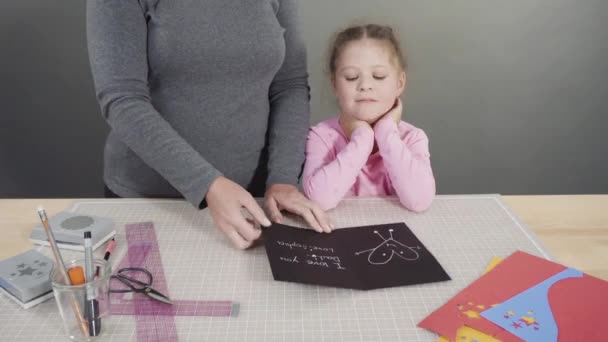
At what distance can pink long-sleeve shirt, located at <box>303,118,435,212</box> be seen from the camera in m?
1.11

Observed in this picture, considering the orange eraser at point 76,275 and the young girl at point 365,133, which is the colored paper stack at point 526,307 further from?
the orange eraser at point 76,275

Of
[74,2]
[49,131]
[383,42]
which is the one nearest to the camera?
[383,42]

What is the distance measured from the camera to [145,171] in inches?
47.7

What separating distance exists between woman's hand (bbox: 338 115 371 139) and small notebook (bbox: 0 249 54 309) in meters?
0.73

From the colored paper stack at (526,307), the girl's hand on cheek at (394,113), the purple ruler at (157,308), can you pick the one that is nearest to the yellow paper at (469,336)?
the colored paper stack at (526,307)

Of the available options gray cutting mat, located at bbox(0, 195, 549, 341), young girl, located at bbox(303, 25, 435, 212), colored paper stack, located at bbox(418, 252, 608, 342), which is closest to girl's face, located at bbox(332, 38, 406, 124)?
young girl, located at bbox(303, 25, 435, 212)

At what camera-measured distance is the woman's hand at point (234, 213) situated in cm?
92

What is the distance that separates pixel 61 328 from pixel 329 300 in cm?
38

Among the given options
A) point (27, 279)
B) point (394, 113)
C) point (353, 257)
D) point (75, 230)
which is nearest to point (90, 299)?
point (27, 279)

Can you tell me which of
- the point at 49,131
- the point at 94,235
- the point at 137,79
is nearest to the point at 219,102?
Result: the point at 137,79

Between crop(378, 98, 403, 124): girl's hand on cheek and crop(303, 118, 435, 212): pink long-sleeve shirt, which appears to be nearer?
crop(303, 118, 435, 212): pink long-sleeve shirt

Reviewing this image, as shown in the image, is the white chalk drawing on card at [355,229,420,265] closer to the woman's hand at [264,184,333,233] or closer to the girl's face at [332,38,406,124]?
the woman's hand at [264,184,333,233]

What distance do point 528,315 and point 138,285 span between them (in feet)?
1.89

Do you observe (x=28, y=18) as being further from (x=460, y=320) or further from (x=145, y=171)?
(x=460, y=320)
